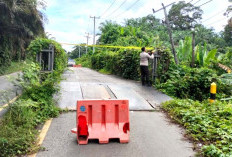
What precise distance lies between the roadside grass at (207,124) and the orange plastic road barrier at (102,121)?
1611mm

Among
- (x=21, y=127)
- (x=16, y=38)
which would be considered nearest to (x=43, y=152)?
(x=21, y=127)

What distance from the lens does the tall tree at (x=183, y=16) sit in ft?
167

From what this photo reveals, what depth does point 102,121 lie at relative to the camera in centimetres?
561

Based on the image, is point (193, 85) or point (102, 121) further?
point (193, 85)

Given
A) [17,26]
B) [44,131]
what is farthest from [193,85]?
[17,26]

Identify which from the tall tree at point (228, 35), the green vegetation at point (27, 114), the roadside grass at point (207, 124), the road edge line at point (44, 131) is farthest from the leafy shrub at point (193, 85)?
the tall tree at point (228, 35)

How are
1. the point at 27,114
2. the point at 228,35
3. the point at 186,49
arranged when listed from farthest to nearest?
1. the point at 228,35
2. the point at 186,49
3. the point at 27,114

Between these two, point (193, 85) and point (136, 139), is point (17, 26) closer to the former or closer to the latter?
point (193, 85)

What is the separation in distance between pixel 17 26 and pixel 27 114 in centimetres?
2227

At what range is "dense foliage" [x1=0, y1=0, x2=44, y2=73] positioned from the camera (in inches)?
894

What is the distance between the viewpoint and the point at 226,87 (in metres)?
10.7

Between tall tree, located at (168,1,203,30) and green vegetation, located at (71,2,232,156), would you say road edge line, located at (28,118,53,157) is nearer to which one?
green vegetation, located at (71,2,232,156)

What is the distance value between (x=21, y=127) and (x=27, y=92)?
86.3 inches

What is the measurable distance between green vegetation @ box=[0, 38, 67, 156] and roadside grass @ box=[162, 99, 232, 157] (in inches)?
129
